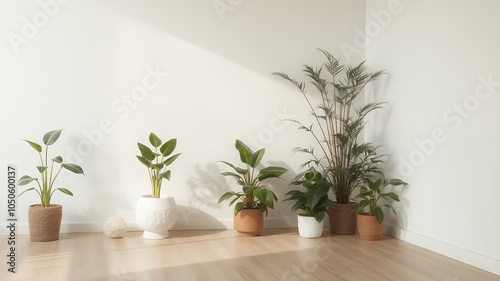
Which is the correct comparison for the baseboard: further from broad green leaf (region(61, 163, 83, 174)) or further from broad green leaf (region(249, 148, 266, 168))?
broad green leaf (region(61, 163, 83, 174))

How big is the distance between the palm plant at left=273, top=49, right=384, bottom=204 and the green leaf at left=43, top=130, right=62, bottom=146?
2.09 m

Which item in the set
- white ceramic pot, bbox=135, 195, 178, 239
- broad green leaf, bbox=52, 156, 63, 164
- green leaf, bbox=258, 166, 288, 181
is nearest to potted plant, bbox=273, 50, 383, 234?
green leaf, bbox=258, 166, 288, 181

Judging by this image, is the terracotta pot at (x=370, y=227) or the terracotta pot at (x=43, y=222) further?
the terracotta pot at (x=370, y=227)

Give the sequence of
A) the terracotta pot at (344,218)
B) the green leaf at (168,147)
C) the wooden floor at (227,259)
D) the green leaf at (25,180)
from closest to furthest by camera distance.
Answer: the wooden floor at (227,259) < the green leaf at (25,180) < the green leaf at (168,147) < the terracotta pot at (344,218)

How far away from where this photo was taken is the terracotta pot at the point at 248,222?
4613 mm

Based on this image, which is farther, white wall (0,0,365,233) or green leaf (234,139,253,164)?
green leaf (234,139,253,164)

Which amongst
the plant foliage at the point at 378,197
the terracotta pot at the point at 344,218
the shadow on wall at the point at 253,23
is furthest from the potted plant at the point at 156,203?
the plant foliage at the point at 378,197

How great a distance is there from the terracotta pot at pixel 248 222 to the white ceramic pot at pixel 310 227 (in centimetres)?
39

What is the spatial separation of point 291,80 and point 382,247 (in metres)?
1.72

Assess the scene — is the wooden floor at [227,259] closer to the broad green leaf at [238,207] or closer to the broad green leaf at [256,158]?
the broad green leaf at [238,207]

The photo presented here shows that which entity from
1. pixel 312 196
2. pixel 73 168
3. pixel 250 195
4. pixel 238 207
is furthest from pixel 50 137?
pixel 312 196

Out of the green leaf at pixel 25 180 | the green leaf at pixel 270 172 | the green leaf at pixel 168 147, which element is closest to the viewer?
the green leaf at pixel 25 180

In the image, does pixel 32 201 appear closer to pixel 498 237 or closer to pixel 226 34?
pixel 226 34

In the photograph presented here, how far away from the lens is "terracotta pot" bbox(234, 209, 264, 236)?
4613 millimetres
